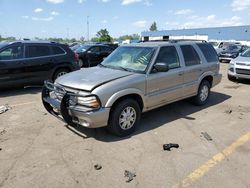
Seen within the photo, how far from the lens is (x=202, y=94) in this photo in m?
7.00

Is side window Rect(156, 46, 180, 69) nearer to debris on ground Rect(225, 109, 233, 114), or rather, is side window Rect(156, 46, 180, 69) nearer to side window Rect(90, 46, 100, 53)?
debris on ground Rect(225, 109, 233, 114)

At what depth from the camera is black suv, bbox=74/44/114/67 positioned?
15992 mm

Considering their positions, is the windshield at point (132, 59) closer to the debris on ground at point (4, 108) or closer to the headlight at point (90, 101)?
the headlight at point (90, 101)

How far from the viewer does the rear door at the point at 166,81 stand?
17.3 feet

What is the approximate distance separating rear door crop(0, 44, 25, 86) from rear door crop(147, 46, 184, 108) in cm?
499

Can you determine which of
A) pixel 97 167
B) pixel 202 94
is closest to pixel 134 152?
pixel 97 167

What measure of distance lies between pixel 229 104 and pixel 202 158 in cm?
383

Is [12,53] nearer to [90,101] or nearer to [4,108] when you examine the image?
[4,108]

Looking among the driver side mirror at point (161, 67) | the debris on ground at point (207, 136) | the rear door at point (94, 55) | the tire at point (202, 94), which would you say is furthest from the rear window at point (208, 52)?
the rear door at point (94, 55)

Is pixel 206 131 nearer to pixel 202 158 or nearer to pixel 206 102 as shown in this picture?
pixel 202 158

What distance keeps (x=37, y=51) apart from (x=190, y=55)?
5.25m

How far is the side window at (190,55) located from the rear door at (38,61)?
4882 millimetres

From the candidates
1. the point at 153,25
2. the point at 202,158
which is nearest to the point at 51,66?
the point at 202,158

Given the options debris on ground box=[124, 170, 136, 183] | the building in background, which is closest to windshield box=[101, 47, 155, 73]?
debris on ground box=[124, 170, 136, 183]
